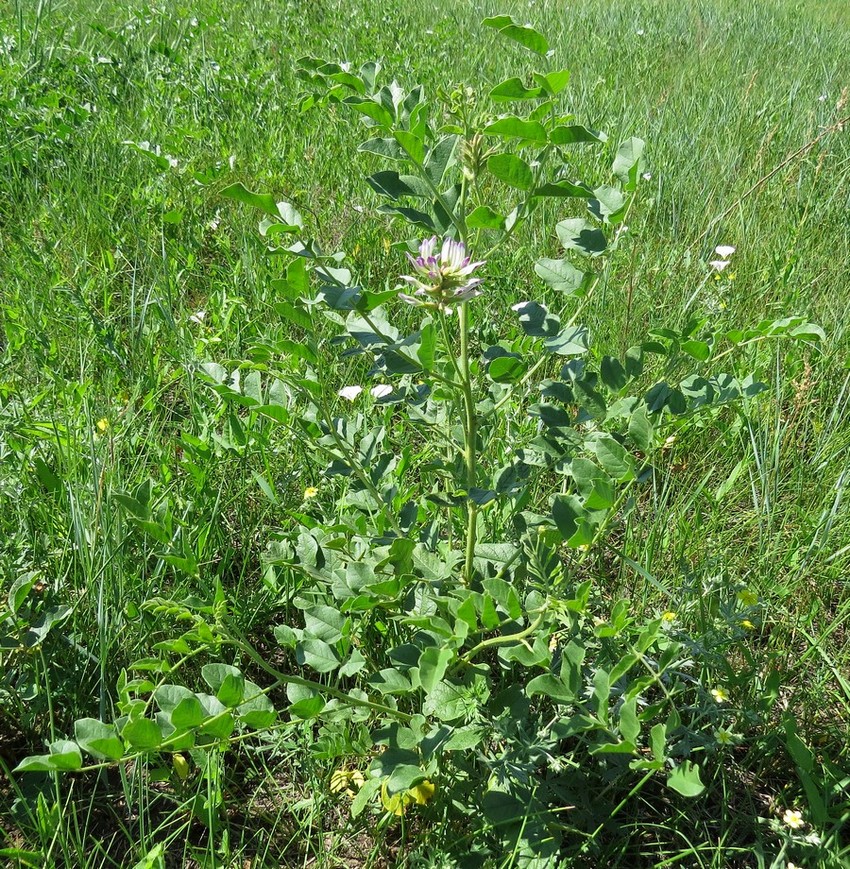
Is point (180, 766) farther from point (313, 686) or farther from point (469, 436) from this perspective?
point (469, 436)

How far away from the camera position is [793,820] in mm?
1213

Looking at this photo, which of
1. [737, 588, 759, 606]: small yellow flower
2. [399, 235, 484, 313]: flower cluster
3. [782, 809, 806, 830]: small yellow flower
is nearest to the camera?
[399, 235, 484, 313]: flower cluster

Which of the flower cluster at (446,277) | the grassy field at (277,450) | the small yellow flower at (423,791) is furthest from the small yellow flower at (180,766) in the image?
the flower cluster at (446,277)

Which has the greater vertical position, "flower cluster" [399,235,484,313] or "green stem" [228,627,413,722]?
"flower cluster" [399,235,484,313]

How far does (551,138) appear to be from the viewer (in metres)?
1.02

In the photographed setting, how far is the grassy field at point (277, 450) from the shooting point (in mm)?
1282

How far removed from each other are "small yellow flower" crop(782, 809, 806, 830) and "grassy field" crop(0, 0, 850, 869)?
0.05 ft

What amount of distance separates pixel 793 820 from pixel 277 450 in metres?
1.20

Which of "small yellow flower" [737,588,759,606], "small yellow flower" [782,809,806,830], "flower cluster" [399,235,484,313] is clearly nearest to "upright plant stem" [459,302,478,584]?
"flower cluster" [399,235,484,313]

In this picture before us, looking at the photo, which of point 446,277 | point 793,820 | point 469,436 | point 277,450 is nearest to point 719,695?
point 793,820

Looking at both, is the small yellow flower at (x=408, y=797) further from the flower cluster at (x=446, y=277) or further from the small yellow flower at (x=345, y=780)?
the flower cluster at (x=446, y=277)

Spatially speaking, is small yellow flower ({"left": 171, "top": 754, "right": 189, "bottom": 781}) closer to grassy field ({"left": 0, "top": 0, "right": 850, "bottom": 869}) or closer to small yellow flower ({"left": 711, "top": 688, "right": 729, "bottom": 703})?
grassy field ({"left": 0, "top": 0, "right": 850, "bottom": 869})

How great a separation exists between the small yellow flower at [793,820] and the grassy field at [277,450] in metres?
0.02

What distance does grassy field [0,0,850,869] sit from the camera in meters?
1.28
